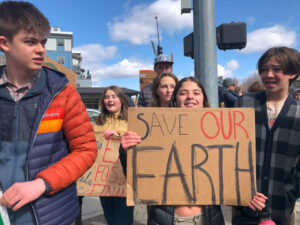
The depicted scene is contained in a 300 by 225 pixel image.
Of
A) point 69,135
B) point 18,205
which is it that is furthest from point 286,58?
point 18,205

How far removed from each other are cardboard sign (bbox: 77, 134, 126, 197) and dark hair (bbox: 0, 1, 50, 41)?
1288mm

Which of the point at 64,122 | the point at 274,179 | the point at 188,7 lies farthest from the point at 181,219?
the point at 188,7

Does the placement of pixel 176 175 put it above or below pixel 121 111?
below

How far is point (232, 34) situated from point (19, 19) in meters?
2.95

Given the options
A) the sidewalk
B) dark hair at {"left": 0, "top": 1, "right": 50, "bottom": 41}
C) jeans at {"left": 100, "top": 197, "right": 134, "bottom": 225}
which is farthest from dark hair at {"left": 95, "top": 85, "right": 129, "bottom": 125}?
dark hair at {"left": 0, "top": 1, "right": 50, "bottom": 41}

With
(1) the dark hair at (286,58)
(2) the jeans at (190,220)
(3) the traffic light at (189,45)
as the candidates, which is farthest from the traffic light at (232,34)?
(2) the jeans at (190,220)

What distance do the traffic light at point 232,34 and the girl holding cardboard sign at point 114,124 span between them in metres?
1.73

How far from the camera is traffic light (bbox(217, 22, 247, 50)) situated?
129 inches

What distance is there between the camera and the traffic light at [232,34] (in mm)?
3281

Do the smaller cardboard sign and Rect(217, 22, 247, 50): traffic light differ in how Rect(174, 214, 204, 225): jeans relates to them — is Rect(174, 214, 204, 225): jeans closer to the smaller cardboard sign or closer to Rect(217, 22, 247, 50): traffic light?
the smaller cardboard sign

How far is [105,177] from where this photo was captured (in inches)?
84.5

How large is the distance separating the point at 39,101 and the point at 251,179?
4.14ft

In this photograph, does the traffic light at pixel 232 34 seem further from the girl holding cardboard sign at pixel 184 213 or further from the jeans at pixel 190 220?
the jeans at pixel 190 220

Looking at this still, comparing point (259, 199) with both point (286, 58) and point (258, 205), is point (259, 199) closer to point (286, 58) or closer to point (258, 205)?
point (258, 205)
